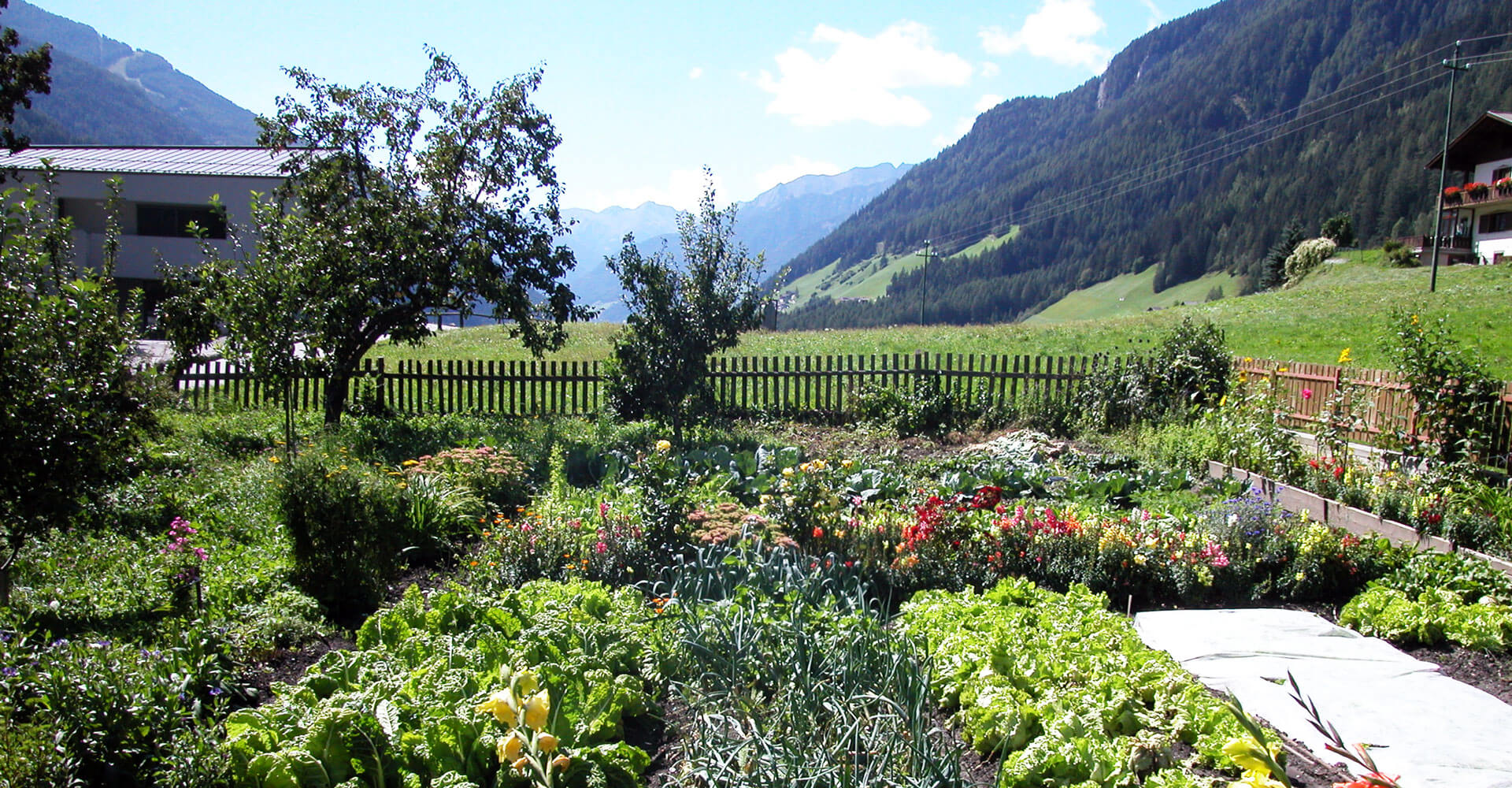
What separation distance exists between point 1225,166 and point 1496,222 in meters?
84.3

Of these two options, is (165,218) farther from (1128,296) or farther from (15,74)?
(1128,296)

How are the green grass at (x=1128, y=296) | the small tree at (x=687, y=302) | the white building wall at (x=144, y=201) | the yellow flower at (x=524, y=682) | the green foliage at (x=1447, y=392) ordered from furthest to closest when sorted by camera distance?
the green grass at (x=1128, y=296), the white building wall at (x=144, y=201), the small tree at (x=687, y=302), the green foliage at (x=1447, y=392), the yellow flower at (x=524, y=682)

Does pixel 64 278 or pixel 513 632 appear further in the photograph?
pixel 64 278

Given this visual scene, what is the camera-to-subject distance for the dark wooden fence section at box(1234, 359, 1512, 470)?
783 cm

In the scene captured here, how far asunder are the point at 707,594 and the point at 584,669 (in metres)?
1.17

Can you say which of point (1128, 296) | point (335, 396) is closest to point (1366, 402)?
point (335, 396)

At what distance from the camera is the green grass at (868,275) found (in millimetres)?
135625

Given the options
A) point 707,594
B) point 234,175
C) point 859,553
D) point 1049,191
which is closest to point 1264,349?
point 859,553

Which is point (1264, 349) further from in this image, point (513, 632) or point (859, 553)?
point (513, 632)

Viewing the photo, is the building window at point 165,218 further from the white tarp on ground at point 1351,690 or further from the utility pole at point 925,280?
the white tarp on ground at point 1351,690

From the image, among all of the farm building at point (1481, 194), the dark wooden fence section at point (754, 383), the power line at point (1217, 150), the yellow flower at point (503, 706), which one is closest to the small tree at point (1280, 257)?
the farm building at point (1481, 194)

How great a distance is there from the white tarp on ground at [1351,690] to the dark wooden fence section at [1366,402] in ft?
15.6

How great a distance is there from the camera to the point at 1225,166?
113688 millimetres

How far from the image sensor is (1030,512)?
5883mm
